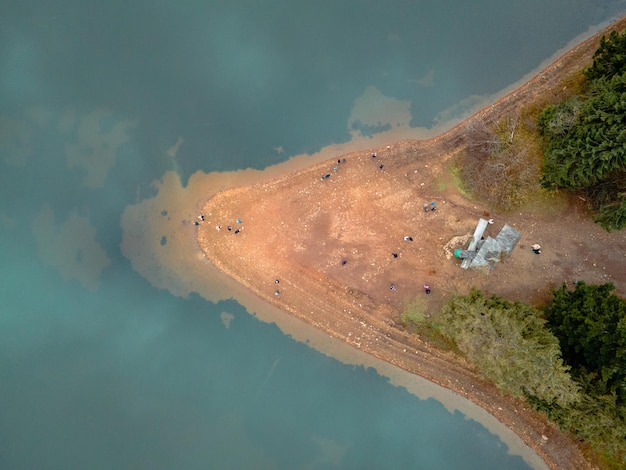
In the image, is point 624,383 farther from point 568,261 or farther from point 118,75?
point 118,75

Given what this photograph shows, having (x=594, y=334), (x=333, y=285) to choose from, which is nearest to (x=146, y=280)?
(x=333, y=285)

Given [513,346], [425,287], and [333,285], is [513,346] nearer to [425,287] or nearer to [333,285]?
[425,287]

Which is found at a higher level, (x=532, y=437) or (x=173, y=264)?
(x=532, y=437)

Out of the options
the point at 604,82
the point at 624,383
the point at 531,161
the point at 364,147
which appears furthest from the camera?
the point at 364,147

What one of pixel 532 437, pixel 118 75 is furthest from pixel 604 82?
pixel 118 75

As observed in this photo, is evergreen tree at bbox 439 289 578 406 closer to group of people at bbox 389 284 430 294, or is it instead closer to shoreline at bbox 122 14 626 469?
group of people at bbox 389 284 430 294

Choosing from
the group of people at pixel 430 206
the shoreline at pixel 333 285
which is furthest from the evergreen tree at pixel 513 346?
the group of people at pixel 430 206
